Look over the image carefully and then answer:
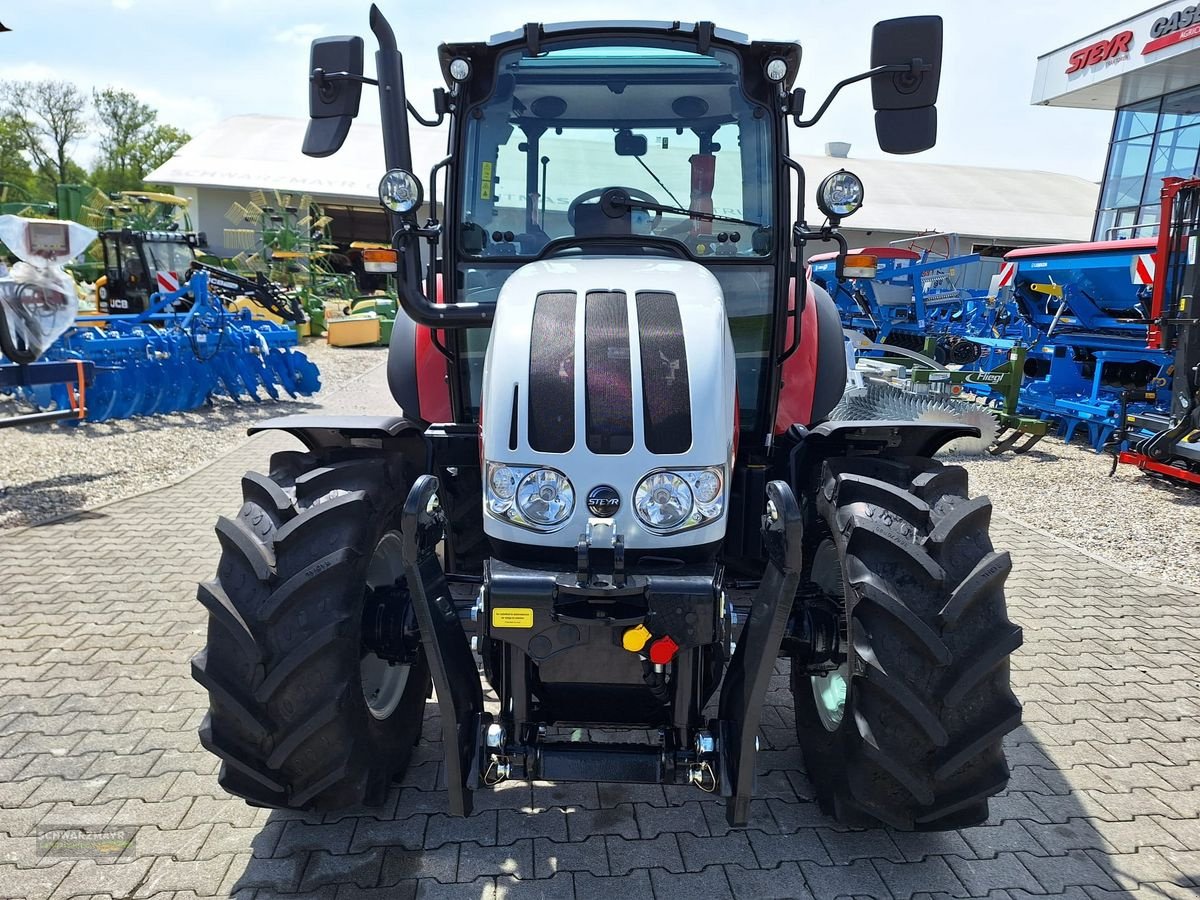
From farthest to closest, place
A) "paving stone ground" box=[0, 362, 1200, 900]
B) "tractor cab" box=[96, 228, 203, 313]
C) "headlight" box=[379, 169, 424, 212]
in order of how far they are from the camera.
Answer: "tractor cab" box=[96, 228, 203, 313]
"headlight" box=[379, 169, 424, 212]
"paving stone ground" box=[0, 362, 1200, 900]

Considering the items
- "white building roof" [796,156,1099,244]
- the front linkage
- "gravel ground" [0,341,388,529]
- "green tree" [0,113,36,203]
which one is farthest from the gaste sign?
"green tree" [0,113,36,203]

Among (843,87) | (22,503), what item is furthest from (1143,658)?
(22,503)

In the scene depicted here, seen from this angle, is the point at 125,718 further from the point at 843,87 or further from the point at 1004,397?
the point at 1004,397

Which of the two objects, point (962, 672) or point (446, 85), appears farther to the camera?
point (446, 85)

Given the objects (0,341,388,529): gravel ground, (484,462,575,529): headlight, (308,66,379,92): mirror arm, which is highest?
(308,66,379,92): mirror arm

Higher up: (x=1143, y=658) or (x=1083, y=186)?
(x=1083, y=186)

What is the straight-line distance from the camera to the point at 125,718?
338 centimetres

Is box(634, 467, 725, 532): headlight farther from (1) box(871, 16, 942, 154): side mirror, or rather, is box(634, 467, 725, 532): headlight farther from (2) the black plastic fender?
(1) box(871, 16, 942, 154): side mirror

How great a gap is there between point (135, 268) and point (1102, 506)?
14.3m

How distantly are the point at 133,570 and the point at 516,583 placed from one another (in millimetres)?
3687

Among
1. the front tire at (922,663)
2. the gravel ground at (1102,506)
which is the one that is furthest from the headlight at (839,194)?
the gravel ground at (1102,506)

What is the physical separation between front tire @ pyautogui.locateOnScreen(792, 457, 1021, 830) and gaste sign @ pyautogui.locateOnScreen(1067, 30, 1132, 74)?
19.8m

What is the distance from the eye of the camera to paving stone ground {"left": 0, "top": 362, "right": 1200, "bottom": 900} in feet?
8.34

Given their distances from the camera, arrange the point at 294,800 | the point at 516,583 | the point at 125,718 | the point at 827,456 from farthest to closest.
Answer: the point at 125,718 < the point at 827,456 < the point at 294,800 < the point at 516,583
